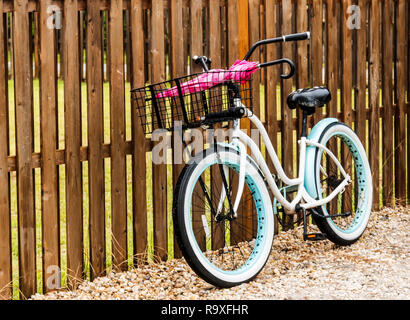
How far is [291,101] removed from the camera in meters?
4.84

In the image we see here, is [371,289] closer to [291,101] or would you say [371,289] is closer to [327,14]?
[291,101]

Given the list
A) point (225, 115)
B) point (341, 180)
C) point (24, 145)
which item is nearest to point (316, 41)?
point (341, 180)

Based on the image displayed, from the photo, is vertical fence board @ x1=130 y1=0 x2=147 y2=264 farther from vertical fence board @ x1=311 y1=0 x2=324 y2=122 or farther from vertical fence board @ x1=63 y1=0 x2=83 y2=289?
vertical fence board @ x1=311 y1=0 x2=324 y2=122

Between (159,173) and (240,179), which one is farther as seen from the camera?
(159,173)

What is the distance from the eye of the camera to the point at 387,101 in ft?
21.2

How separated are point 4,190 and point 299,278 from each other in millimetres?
1836

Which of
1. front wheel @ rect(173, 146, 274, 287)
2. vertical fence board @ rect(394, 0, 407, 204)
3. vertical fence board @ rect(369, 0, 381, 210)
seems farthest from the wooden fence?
vertical fence board @ rect(394, 0, 407, 204)

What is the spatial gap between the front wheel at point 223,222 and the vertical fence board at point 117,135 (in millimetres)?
468

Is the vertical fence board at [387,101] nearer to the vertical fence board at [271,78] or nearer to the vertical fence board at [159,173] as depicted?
the vertical fence board at [271,78]

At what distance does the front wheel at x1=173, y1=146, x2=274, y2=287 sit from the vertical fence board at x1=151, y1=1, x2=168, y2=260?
10.3 inches

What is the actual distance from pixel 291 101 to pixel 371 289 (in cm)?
138

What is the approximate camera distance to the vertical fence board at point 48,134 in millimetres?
4188

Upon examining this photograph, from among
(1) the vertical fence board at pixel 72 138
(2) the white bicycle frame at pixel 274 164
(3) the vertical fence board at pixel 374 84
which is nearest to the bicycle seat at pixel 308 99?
(2) the white bicycle frame at pixel 274 164

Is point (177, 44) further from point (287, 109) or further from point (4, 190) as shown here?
point (4, 190)
